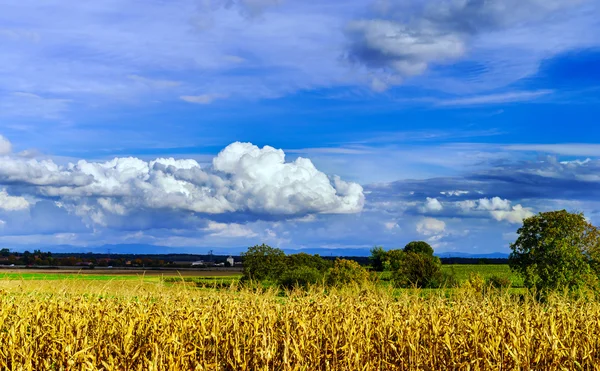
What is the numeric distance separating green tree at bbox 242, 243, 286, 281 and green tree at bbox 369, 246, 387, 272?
2414 cm

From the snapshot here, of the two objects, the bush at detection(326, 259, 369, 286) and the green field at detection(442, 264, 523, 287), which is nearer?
the bush at detection(326, 259, 369, 286)

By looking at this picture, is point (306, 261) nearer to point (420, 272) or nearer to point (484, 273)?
point (420, 272)

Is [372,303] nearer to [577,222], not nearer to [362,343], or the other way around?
[362,343]

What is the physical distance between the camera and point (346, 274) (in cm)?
3738

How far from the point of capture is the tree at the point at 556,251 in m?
31.5

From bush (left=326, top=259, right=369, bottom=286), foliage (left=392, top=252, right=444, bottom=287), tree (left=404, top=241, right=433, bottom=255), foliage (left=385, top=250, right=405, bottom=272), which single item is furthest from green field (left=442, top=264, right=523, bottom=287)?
bush (left=326, top=259, right=369, bottom=286)

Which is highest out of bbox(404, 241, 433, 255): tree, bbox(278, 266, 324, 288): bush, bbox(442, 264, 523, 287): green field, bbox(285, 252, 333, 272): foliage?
bbox(404, 241, 433, 255): tree

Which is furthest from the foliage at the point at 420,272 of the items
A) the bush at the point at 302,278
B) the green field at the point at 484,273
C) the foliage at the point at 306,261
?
the bush at the point at 302,278

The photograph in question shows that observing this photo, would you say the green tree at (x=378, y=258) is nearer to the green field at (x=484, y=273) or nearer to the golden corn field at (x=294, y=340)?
the green field at (x=484, y=273)

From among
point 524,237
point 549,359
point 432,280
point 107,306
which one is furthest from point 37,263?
point 549,359

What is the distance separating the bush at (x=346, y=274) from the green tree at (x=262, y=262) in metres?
6.39

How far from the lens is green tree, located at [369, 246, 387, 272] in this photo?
68688mm

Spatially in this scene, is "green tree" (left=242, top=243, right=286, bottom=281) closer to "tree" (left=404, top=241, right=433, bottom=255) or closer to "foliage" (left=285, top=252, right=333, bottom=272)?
"foliage" (left=285, top=252, right=333, bottom=272)

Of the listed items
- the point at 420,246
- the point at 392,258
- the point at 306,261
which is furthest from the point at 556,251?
the point at 420,246
